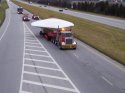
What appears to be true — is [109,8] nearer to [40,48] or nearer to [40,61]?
[40,48]

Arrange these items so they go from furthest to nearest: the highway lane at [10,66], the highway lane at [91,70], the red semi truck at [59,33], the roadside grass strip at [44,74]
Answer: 1. the red semi truck at [59,33]
2. the highway lane at [10,66]
3. the roadside grass strip at [44,74]
4. the highway lane at [91,70]

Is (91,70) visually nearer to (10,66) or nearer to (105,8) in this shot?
(10,66)

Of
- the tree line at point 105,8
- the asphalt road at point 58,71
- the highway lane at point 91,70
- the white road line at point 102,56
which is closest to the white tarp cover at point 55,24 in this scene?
the white road line at point 102,56

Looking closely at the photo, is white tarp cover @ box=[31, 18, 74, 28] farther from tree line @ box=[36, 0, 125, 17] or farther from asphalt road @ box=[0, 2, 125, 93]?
tree line @ box=[36, 0, 125, 17]

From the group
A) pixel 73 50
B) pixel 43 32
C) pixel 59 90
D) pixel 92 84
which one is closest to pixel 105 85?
pixel 92 84

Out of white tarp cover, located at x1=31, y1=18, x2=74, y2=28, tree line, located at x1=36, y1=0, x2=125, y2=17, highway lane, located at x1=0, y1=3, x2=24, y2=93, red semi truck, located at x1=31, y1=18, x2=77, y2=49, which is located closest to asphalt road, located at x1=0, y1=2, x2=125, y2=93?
highway lane, located at x1=0, y1=3, x2=24, y2=93

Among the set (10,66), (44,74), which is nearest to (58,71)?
(44,74)

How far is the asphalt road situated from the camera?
63.6 feet

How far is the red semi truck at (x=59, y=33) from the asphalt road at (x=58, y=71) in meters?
0.94

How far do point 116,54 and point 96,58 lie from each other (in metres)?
1.86

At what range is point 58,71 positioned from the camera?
24016 mm

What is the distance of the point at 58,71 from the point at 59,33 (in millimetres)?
13522

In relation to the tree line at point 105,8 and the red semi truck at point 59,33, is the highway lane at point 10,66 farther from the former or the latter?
the tree line at point 105,8

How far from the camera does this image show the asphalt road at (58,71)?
19391 millimetres
